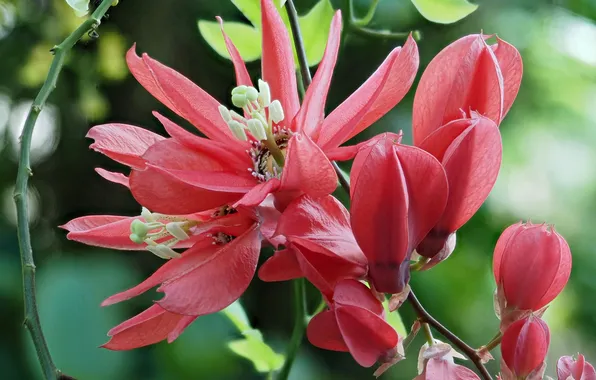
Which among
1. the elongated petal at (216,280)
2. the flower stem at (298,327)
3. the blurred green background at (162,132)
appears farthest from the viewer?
the blurred green background at (162,132)

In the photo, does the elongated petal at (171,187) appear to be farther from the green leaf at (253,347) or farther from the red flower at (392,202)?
the green leaf at (253,347)

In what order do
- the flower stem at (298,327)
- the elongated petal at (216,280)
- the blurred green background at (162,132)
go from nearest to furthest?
the elongated petal at (216,280) → the flower stem at (298,327) → the blurred green background at (162,132)

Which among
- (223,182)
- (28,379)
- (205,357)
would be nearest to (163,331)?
(223,182)

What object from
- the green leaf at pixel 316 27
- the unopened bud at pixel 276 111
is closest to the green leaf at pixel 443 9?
the green leaf at pixel 316 27

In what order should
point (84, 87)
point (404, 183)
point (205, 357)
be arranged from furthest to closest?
point (84, 87)
point (205, 357)
point (404, 183)

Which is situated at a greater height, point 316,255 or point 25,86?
point 316,255

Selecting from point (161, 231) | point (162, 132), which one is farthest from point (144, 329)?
point (162, 132)

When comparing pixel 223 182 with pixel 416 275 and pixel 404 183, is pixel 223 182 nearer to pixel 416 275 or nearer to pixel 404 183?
pixel 404 183
